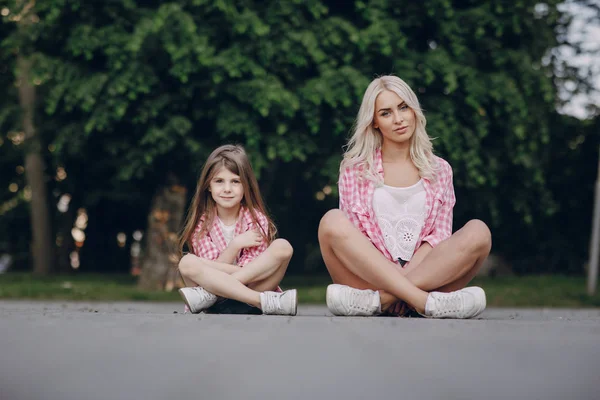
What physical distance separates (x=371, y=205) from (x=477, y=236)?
69 centimetres

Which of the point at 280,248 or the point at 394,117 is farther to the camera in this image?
the point at 394,117

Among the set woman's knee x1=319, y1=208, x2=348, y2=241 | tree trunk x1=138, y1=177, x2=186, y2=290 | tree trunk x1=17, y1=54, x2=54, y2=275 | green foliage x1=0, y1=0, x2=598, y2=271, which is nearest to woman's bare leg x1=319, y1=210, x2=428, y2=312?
woman's knee x1=319, y1=208, x2=348, y2=241

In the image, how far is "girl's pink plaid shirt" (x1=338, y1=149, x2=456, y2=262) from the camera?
4344mm

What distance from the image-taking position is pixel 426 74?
11000 mm

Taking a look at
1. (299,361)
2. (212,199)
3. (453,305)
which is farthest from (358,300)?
(212,199)

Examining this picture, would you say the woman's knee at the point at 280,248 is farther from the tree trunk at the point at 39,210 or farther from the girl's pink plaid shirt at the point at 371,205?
the tree trunk at the point at 39,210

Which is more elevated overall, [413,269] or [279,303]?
[413,269]

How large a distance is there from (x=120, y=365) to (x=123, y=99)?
→ 874 cm

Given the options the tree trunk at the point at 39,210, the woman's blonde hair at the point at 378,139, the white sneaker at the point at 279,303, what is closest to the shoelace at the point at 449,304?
the white sneaker at the point at 279,303

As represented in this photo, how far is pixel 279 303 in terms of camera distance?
410 centimetres

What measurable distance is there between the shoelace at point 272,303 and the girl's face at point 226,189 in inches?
32.5

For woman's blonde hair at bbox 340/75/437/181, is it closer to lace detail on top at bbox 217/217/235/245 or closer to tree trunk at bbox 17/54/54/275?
lace detail on top at bbox 217/217/235/245

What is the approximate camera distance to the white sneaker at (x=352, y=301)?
3924 millimetres

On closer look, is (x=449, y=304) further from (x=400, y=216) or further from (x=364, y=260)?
(x=400, y=216)
